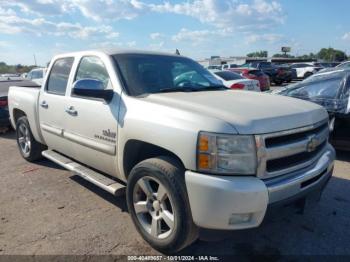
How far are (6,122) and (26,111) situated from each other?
3.63 metres

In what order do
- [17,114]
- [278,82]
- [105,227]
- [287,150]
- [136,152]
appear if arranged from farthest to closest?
[278,82]
[17,114]
[105,227]
[136,152]
[287,150]

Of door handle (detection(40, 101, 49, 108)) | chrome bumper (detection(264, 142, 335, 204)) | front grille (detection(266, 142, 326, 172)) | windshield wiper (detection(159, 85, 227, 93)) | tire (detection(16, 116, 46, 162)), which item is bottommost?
tire (detection(16, 116, 46, 162))

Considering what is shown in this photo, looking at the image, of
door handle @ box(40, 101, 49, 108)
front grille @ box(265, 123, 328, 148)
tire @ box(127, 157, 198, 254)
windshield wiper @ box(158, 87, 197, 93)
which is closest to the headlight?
front grille @ box(265, 123, 328, 148)

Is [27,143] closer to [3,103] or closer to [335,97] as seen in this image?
[3,103]

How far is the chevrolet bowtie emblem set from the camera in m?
2.99

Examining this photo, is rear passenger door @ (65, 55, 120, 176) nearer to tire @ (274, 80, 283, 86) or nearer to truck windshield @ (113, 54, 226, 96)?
truck windshield @ (113, 54, 226, 96)

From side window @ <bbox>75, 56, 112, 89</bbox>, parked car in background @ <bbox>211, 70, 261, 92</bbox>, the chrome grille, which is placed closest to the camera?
the chrome grille

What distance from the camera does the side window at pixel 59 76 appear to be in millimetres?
4547

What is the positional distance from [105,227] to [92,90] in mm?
1443

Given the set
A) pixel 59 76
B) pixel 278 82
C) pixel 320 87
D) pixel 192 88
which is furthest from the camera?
pixel 278 82

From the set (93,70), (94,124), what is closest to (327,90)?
(93,70)

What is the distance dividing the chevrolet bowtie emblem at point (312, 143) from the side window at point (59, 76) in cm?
305

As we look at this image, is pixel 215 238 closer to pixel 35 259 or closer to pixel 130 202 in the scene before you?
pixel 130 202

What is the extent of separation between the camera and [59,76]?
477 centimetres
